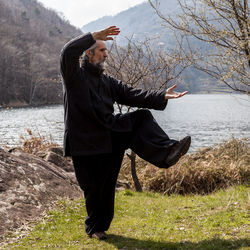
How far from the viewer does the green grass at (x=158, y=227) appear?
12.9 feet

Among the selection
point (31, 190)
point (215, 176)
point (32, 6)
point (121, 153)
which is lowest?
point (215, 176)

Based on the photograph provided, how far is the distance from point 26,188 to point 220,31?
4679 millimetres

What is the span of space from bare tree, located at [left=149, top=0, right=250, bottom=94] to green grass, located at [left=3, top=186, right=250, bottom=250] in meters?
2.53

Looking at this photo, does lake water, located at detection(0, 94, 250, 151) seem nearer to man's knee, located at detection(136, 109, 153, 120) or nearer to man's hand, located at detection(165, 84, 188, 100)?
man's hand, located at detection(165, 84, 188, 100)

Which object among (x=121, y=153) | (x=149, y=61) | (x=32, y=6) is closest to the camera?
(x=121, y=153)

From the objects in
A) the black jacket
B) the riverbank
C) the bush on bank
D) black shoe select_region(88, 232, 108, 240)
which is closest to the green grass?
black shoe select_region(88, 232, 108, 240)

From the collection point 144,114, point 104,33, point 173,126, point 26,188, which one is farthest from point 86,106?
point 173,126

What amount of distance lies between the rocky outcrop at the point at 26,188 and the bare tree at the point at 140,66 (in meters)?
2.33

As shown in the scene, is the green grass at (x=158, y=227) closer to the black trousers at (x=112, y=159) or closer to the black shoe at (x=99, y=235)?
the black shoe at (x=99, y=235)

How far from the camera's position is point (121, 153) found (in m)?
4.13

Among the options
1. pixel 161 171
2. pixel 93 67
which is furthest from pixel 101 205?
pixel 161 171

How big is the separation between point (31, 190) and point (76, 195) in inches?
43.5

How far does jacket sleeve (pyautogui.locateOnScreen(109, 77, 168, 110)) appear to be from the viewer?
4000 mm

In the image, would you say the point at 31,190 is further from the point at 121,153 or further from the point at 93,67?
the point at 93,67
